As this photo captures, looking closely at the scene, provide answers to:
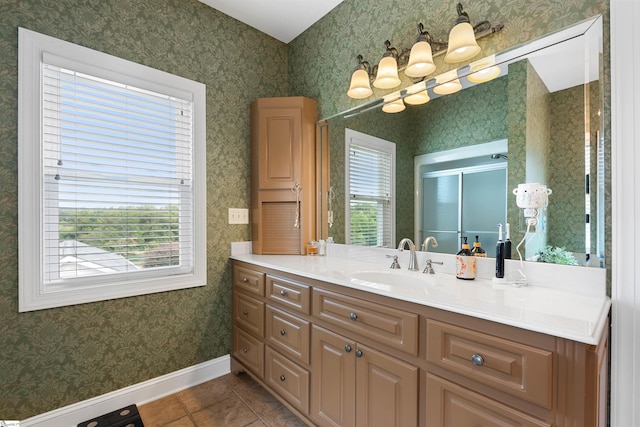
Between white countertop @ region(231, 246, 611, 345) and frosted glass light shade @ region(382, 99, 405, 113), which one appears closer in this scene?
white countertop @ region(231, 246, 611, 345)

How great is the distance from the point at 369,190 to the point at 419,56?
0.86m

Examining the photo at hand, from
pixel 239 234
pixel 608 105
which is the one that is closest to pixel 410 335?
pixel 608 105

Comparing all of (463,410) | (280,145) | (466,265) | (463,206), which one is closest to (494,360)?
(463,410)

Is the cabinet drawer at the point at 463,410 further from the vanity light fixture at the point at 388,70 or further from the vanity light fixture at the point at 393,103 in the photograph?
the vanity light fixture at the point at 388,70

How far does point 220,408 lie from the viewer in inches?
76.5

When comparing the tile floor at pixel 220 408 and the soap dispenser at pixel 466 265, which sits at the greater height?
the soap dispenser at pixel 466 265

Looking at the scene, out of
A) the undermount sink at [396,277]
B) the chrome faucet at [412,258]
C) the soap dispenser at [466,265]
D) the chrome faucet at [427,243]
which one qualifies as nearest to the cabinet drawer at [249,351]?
the undermount sink at [396,277]

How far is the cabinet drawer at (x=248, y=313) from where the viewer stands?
2.03m

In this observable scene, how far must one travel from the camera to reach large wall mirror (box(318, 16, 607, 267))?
1.24m

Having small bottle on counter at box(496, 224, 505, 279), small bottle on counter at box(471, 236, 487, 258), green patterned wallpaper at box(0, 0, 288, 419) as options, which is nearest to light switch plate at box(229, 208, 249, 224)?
green patterned wallpaper at box(0, 0, 288, 419)

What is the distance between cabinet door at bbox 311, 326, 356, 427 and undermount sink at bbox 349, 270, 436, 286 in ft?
1.12

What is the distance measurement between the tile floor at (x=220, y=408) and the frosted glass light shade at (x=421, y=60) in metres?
2.16

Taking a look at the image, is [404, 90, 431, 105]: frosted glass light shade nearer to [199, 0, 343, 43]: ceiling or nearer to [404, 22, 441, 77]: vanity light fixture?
[404, 22, 441, 77]: vanity light fixture

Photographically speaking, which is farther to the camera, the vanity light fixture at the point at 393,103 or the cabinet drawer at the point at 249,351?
the cabinet drawer at the point at 249,351
